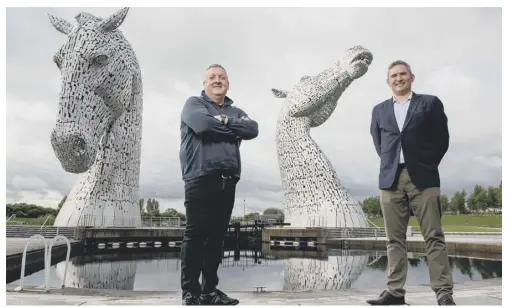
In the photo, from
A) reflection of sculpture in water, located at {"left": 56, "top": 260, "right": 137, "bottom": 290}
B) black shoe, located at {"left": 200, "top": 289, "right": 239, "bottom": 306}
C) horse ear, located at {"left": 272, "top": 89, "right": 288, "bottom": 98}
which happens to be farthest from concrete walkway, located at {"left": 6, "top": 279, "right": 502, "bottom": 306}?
horse ear, located at {"left": 272, "top": 89, "right": 288, "bottom": 98}

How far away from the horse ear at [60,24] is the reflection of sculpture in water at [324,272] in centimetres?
775

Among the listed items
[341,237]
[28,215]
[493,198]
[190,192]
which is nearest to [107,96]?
[190,192]

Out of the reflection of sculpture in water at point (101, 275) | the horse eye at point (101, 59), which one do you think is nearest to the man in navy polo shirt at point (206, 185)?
the reflection of sculpture in water at point (101, 275)

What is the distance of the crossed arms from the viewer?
279cm

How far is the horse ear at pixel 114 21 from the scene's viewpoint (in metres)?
9.92

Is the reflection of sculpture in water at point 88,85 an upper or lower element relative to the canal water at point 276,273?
upper

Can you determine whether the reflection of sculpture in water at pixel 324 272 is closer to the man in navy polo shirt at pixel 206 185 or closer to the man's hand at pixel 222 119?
the man in navy polo shirt at pixel 206 185

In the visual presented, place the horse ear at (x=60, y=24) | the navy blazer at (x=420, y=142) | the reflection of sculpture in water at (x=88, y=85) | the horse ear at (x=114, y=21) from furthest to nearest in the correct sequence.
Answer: the horse ear at (x=60, y=24) < the horse ear at (x=114, y=21) < the reflection of sculpture in water at (x=88, y=85) < the navy blazer at (x=420, y=142)

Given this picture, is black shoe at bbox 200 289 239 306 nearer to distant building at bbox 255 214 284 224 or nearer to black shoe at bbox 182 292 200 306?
black shoe at bbox 182 292 200 306

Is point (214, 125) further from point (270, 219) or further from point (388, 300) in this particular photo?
point (270, 219)

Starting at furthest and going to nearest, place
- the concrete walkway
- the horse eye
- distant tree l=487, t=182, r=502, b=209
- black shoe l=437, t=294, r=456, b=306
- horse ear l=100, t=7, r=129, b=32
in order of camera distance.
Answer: distant tree l=487, t=182, r=502, b=209 → horse ear l=100, t=7, r=129, b=32 → the horse eye → the concrete walkway → black shoe l=437, t=294, r=456, b=306

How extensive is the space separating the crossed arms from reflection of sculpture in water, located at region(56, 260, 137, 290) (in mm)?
4476

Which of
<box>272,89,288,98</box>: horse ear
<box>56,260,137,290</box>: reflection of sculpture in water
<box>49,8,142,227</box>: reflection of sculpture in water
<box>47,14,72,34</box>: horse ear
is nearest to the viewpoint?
<box>56,260,137,290</box>: reflection of sculpture in water

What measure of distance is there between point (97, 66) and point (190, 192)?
7.02 metres
